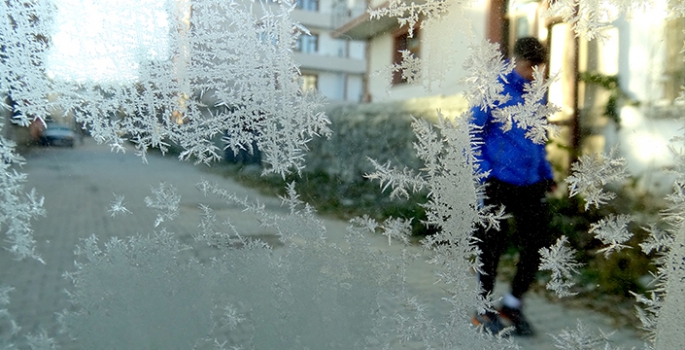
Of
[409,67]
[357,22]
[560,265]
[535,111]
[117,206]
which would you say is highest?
[357,22]

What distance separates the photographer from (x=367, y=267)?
1.41m

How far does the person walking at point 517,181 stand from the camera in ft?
4.26

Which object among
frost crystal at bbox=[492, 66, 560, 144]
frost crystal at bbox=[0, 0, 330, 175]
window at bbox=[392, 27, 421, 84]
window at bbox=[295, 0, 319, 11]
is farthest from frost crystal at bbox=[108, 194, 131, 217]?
frost crystal at bbox=[492, 66, 560, 144]

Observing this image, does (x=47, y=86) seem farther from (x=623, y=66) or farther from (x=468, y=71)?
(x=623, y=66)

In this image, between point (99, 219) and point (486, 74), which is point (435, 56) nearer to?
point (486, 74)

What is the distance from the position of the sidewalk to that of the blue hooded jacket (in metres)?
0.31

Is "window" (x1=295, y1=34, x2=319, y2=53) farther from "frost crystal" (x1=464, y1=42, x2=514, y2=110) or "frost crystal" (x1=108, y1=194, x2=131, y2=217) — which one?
"frost crystal" (x1=108, y1=194, x2=131, y2=217)

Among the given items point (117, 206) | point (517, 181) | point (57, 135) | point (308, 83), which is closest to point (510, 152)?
point (517, 181)

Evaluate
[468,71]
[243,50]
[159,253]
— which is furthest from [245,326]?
[468,71]

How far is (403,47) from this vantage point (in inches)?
52.4

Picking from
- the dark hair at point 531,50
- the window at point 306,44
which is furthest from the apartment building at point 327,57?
the dark hair at point 531,50

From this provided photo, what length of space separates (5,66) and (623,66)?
1.62m

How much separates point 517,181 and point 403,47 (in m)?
0.46

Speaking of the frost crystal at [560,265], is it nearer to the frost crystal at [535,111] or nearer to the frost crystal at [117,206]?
the frost crystal at [535,111]
